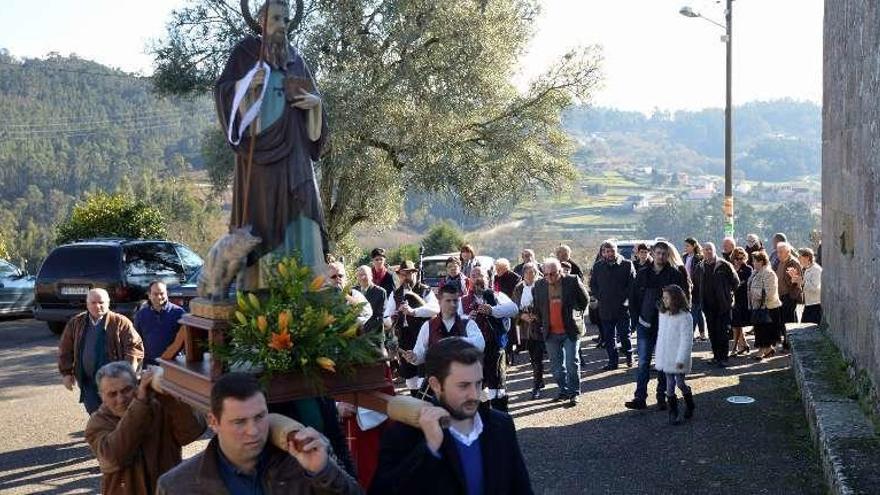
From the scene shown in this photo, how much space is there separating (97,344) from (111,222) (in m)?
14.9

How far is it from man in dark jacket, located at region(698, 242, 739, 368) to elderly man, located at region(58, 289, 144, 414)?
322 inches

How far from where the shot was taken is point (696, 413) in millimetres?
11180

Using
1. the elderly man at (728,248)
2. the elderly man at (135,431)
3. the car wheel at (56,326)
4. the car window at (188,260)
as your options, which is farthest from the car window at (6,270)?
the elderly man at (135,431)

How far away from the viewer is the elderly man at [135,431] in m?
4.78

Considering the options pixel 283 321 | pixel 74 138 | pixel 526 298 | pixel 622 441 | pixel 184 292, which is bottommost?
pixel 622 441

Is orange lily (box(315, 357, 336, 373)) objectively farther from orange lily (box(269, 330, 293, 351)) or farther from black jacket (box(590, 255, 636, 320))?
black jacket (box(590, 255, 636, 320))

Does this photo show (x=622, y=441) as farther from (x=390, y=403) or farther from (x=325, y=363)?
(x=390, y=403)

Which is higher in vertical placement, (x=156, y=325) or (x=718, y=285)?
(x=156, y=325)

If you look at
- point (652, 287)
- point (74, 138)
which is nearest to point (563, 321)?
point (652, 287)

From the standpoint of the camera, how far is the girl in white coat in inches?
410

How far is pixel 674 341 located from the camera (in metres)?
10.5

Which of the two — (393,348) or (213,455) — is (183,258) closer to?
(393,348)

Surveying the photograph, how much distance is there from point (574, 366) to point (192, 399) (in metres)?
7.74

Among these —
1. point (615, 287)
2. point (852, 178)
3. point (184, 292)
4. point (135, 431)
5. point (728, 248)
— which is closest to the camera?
point (135, 431)
